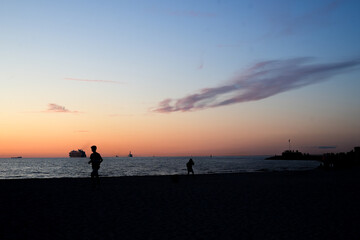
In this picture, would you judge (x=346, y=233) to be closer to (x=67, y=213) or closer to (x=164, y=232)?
(x=164, y=232)

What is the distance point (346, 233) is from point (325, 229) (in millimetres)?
543

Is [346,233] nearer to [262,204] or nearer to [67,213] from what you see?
[262,204]

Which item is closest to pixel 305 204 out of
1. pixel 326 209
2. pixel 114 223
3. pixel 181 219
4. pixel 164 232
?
pixel 326 209

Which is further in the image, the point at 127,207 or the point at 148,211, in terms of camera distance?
the point at 127,207

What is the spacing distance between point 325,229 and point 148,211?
18.2 feet

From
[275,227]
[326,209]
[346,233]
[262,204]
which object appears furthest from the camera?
[262,204]

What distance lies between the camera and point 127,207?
37.0 ft

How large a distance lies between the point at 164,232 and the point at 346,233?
183 inches

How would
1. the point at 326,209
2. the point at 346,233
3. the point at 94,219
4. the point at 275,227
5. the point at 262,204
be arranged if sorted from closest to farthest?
the point at 346,233 < the point at 275,227 < the point at 94,219 < the point at 326,209 < the point at 262,204

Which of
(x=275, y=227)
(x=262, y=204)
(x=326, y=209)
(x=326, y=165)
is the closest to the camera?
(x=275, y=227)

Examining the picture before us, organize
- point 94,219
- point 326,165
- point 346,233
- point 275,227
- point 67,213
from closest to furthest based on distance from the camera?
point 346,233
point 275,227
point 94,219
point 67,213
point 326,165

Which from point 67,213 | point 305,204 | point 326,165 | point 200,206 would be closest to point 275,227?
point 200,206

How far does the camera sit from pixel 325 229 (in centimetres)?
818

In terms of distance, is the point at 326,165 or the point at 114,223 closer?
the point at 114,223
